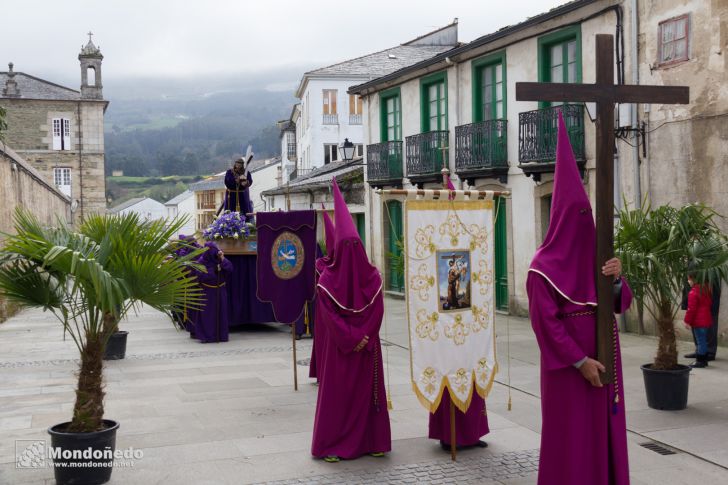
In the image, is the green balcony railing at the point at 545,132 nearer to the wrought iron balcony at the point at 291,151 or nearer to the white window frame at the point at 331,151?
the white window frame at the point at 331,151

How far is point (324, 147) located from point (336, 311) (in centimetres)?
3949

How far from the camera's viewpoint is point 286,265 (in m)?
10.6

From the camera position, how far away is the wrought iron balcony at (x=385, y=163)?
915 inches

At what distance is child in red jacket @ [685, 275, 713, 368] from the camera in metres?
10.8

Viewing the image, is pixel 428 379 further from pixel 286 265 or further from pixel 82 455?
pixel 286 265

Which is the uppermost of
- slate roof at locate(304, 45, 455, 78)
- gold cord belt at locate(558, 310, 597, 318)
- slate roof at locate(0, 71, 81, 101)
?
slate roof at locate(0, 71, 81, 101)

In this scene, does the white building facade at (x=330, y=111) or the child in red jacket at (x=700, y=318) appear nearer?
the child in red jacket at (x=700, y=318)

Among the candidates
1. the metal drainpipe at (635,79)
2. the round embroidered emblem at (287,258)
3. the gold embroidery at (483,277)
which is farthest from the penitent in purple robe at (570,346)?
the metal drainpipe at (635,79)

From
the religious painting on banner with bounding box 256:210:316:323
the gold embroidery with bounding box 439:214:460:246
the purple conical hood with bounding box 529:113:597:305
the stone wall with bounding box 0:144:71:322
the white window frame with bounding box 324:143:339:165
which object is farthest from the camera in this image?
the white window frame with bounding box 324:143:339:165

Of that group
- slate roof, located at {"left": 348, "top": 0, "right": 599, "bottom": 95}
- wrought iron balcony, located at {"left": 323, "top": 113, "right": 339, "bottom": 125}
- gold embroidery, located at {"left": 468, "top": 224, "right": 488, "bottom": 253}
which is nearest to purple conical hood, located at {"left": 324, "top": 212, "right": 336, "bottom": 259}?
gold embroidery, located at {"left": 468, "top": 224, "right": 488, "bottom": 253}

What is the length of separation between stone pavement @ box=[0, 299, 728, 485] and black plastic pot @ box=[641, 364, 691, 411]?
5.5 inches

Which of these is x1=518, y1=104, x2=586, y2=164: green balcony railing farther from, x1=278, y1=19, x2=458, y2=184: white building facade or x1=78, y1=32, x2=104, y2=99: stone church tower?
x1=78, y1=32, x2=104, y2=99: stone church tower

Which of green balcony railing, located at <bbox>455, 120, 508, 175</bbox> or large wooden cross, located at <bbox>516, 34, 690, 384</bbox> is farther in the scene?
green balcony railing, located at <bbox>455, 120, 508, 175</bbox>

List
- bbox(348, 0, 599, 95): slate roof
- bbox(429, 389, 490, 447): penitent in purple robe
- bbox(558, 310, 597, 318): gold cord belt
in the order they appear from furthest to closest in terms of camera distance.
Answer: bbox(348, 0, 599, 95): slate roof
bbox(429, 389, 490, 447): penitent in purple robe
bbox(558, 310, 597, 318): gold cord belt
